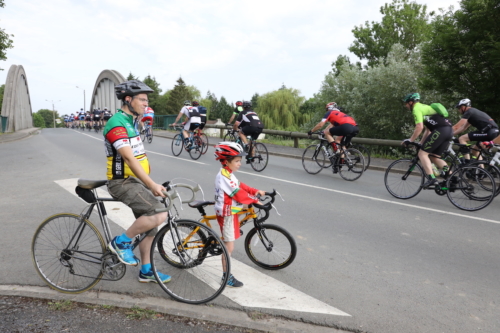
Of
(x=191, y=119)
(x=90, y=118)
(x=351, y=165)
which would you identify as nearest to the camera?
(x=351, y=165)

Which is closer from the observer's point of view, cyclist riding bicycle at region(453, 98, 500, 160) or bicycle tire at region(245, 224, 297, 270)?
bicycle tire at region(245, 224, 297, 270)

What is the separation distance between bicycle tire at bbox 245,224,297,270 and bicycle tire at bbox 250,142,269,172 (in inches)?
260

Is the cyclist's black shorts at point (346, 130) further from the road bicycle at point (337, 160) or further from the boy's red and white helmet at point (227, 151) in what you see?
the boy's red and white helmet at point (227, 151)

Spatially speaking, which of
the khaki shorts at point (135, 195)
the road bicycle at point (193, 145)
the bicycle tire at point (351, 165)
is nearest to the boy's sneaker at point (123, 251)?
the khaki shorts at point (135, 195)

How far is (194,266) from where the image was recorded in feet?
12.2

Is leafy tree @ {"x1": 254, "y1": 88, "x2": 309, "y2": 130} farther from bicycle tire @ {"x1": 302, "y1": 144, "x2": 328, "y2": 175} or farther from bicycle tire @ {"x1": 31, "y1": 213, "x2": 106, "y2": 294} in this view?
bicycle tire @ {"x1": 31, "y1": 213, "x2": 106, "y2": 294}

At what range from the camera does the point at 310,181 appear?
920 cm

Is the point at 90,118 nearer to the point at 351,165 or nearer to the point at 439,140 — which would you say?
the point at 351,165

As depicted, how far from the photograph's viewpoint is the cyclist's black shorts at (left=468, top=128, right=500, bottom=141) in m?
7.71

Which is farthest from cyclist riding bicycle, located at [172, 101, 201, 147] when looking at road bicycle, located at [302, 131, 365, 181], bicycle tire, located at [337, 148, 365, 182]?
bicycle tire, located at [337, 148, 365, 182]

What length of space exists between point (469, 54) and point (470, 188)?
601 centimetres

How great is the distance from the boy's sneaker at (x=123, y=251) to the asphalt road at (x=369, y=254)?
363 mm

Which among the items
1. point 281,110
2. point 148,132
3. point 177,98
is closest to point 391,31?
point 281,110

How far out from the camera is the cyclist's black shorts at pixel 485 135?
7.71 meters
